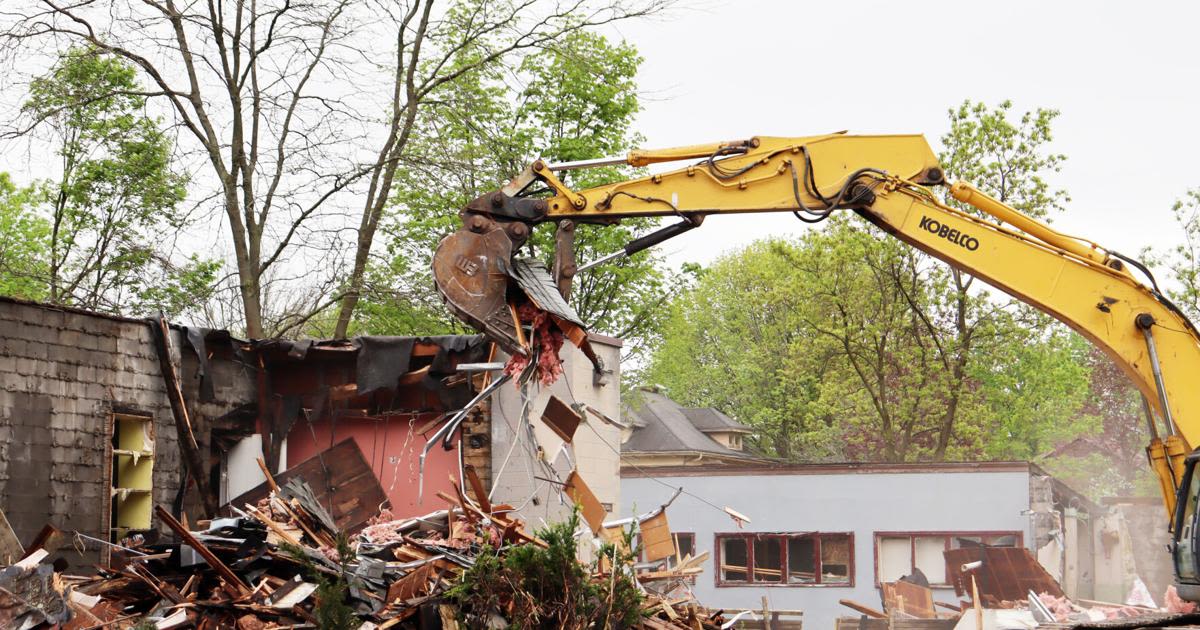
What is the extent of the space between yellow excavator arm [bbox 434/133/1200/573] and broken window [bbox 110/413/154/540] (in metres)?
6.42

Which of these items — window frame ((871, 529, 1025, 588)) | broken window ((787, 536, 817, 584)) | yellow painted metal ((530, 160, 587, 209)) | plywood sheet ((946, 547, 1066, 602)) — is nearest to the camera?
yellow painted metal ((530, 160, 587, 209))

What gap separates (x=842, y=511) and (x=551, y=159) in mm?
10369

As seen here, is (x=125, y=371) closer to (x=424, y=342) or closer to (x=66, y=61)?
(x=424, y=342)

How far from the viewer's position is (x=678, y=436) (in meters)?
50.9

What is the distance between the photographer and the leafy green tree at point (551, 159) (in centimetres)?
2464

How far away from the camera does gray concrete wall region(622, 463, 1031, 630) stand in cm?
2648

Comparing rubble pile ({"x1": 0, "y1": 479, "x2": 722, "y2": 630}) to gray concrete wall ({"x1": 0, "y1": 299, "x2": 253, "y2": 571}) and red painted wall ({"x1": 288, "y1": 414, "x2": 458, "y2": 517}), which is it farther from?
red painted wall ({"x1": 288, "y1": 414, "x2": 458, "y2": 517})

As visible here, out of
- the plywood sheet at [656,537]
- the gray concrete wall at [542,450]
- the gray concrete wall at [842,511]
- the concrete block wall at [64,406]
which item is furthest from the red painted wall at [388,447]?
the gray concrete wall at [842,511]

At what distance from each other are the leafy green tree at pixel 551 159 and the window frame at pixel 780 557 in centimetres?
620

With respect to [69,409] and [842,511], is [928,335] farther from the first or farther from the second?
[69,409]

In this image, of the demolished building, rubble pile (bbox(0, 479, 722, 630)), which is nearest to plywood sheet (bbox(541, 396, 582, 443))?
the demolished building

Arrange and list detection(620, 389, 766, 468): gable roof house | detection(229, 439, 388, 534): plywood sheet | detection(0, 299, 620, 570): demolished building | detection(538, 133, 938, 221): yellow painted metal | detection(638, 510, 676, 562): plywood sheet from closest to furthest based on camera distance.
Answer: detection(538, 133, 938, 221): yellow painted metal, detection(0, 299, 620, 570): demolished building, detection(638, 510, 676, 562): plywood sheet, detection(229, 439, 388, 534): plywood sheet, detection(620, 389, 766, 468): gable roof house

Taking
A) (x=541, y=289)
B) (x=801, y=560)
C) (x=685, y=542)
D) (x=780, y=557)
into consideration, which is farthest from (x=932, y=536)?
(x=541, y=289)

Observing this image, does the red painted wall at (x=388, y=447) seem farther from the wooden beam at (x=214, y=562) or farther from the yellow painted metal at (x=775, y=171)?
the yellow painted metal at (x=775, y=171)
